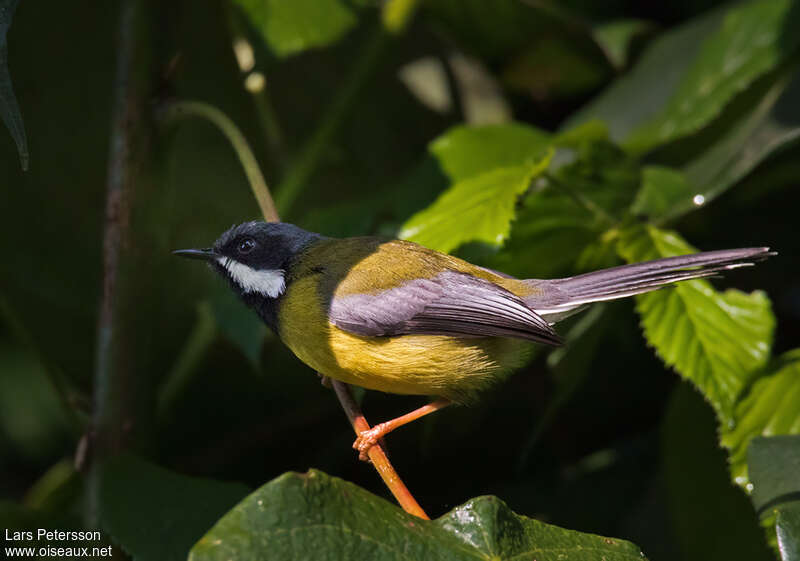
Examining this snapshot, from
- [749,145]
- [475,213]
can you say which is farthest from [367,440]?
[749,145]

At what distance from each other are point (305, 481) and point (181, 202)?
7.32ft

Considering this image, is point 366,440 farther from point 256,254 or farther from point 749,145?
point 749,145

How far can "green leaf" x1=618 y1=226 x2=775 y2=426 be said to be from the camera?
7.37ft

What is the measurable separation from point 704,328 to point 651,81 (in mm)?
1409

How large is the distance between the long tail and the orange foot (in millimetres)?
562

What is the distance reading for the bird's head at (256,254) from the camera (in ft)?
8.86

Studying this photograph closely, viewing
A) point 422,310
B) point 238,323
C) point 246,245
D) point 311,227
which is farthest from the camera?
point 311,227

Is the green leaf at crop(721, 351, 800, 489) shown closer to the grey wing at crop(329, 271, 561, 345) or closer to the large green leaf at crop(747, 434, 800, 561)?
the large green leaf at crop(747, 434, 800, 561)

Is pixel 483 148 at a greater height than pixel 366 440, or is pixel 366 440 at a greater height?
pixel 483 148

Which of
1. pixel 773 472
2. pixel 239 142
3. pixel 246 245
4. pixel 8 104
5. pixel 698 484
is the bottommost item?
pixel 698 484

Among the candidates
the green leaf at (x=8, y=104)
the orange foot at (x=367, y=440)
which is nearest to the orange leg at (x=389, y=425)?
the orange foot at (x=367, y=440)

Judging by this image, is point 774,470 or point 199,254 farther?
point 199,254

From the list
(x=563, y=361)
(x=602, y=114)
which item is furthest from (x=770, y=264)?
(x=563, y=361)

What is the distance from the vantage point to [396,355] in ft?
7.78
